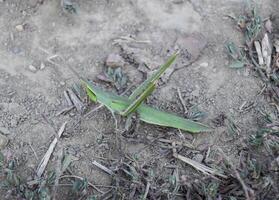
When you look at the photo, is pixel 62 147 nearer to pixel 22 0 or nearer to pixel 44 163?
pixel 44 163

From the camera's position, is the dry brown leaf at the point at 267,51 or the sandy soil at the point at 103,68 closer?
the sandy soil at the point at 103,68

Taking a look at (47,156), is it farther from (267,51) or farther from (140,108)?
(267,51)

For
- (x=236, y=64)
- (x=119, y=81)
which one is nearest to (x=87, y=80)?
(x=119, y=81)

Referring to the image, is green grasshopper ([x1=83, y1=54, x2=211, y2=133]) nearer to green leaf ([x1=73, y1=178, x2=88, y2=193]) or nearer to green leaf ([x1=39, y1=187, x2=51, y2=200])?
green leaf ([x1=73, y1=178, x2=88, y2=193])

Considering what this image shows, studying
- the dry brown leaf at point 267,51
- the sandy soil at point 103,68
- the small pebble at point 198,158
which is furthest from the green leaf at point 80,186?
the dry brown leaf at point 267,51

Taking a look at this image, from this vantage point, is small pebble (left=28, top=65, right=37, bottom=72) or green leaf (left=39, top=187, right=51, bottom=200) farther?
small pebble (left=28, top=65, right=37, bottom=72)

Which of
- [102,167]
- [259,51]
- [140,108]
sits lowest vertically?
[102,167]

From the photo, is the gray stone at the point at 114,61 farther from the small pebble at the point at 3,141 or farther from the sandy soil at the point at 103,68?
the small pebble at the point at 3,141

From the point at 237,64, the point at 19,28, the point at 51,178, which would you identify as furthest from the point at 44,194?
the point at 237,64

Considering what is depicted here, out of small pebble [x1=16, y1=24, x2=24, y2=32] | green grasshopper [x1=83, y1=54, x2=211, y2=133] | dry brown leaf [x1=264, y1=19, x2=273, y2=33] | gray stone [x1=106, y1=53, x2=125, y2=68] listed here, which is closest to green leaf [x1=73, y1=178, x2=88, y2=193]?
green grasshopper [x1=83, y1=54, x2=211, y2=133]
